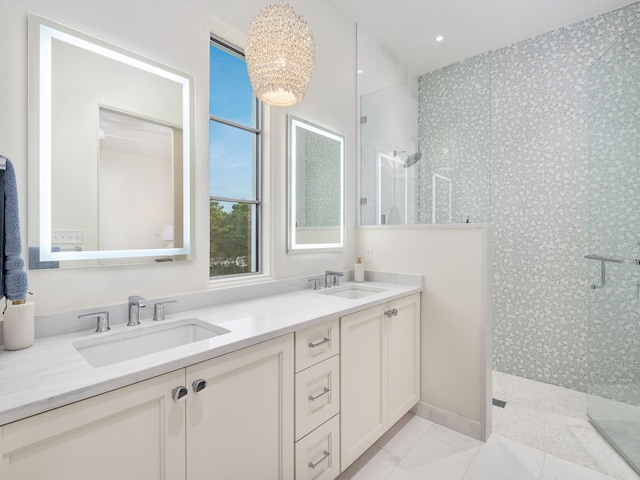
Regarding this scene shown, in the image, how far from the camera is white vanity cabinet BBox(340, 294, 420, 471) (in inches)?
61.9

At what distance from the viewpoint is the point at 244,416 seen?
3.64ft

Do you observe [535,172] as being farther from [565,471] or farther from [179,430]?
[179,430]

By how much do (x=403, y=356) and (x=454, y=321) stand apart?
408 millimetres

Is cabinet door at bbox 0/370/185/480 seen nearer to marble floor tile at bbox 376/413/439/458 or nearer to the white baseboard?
marble floor tile at bbox 376/413/439/458

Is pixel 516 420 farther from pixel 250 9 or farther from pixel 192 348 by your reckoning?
pixel 250 9

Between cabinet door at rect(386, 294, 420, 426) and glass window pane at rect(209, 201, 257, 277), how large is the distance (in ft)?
3.08

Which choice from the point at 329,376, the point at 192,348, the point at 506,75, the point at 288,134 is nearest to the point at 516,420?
the point at 329,376

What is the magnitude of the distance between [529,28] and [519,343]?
2.68 m

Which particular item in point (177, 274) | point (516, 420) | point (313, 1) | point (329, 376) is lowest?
point (516, 420)

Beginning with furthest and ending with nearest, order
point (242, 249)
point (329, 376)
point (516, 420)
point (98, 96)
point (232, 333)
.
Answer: point (516, 420) < point (242, 249) < point (329, 376) < point (98, 96) < point (232, 333)

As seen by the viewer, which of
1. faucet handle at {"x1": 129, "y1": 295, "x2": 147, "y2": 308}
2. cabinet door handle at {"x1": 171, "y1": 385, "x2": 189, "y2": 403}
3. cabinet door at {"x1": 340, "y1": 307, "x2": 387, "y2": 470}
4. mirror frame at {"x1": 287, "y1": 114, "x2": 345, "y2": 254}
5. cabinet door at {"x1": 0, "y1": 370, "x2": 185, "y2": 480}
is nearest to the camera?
cabinet door at {"x1": 0, "y1": 370, "x2": 185, "y2": 480}

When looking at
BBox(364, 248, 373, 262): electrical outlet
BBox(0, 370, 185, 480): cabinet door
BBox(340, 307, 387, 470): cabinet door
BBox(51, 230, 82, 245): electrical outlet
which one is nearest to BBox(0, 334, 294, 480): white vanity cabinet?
BBox(0, 370, 185, 480): cabinet door

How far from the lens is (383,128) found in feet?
8.76

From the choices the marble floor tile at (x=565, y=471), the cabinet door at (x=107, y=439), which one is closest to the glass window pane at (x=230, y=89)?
the cabinet door at (x=107, y=439)
